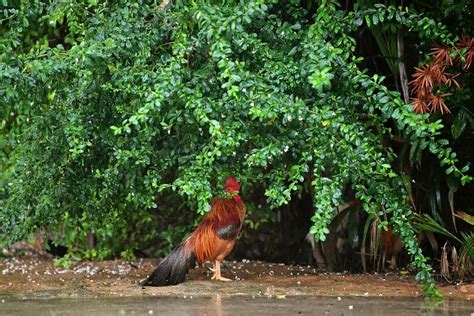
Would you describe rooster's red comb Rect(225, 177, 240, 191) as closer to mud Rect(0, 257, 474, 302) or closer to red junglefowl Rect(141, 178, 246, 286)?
red junglefowl Rect(141, 178, 246, 286)

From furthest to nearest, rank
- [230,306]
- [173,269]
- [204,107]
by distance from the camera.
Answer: [173,269], [230,306], [204,107]

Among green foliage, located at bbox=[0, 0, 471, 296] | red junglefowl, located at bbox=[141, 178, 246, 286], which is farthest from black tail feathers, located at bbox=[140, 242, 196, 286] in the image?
green foliage, located at bbox=[0, 0, 471, 296]

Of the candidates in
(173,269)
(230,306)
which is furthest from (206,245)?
(230,306)

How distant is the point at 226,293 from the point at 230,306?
31.0 inches

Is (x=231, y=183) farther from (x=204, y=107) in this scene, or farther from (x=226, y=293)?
(x=204, y=107)

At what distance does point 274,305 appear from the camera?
6781 millimetres

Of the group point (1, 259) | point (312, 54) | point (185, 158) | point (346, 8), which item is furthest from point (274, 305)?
point (1, 259)

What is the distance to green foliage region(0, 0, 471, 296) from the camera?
646 centimetres

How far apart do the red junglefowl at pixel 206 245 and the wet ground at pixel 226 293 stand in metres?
0.11

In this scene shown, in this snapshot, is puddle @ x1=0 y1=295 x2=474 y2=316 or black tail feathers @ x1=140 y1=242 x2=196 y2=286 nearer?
puddle @ x1=0 y1=295 x2=474 y2=316

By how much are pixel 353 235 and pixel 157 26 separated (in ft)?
9.32

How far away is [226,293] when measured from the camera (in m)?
7.53

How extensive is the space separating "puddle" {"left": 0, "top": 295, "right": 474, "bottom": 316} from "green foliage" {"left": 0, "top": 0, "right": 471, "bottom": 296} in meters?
0.33

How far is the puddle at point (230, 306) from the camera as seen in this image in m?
6.44
